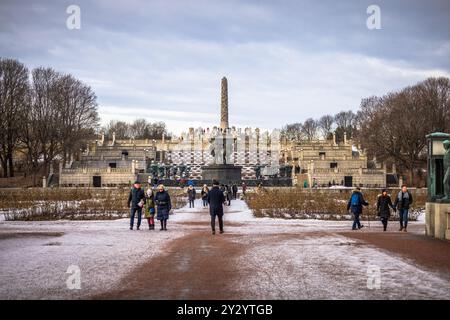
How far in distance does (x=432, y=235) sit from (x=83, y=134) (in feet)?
219

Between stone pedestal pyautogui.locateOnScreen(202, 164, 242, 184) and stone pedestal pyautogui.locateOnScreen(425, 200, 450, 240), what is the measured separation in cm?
5112

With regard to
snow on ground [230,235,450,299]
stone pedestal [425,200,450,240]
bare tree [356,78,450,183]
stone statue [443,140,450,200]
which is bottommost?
snow on ground [230,235,450,299]

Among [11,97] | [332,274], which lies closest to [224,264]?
[332,274]

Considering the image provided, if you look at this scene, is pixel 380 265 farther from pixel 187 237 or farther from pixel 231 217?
pixel 231 217

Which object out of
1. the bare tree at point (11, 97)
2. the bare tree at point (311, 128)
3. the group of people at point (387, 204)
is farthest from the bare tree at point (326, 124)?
the group of people at point (387, 204)

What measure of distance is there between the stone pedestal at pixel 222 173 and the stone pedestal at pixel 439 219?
2012 inches

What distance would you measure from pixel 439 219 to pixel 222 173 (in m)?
53.1

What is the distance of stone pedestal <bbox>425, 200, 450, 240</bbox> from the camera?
1922cm

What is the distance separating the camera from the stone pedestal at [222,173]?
71.9m

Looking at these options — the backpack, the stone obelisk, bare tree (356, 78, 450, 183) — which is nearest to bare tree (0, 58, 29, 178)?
the stone obelisk

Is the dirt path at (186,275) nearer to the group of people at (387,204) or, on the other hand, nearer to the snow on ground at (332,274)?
the snow on ground at (332,274)

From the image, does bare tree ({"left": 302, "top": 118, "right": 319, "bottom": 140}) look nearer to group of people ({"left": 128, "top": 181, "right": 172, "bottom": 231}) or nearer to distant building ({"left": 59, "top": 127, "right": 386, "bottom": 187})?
distant building ({"left": 59, "top": 127, "right": 386, "bottom": 187})

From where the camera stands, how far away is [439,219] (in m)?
19.5
